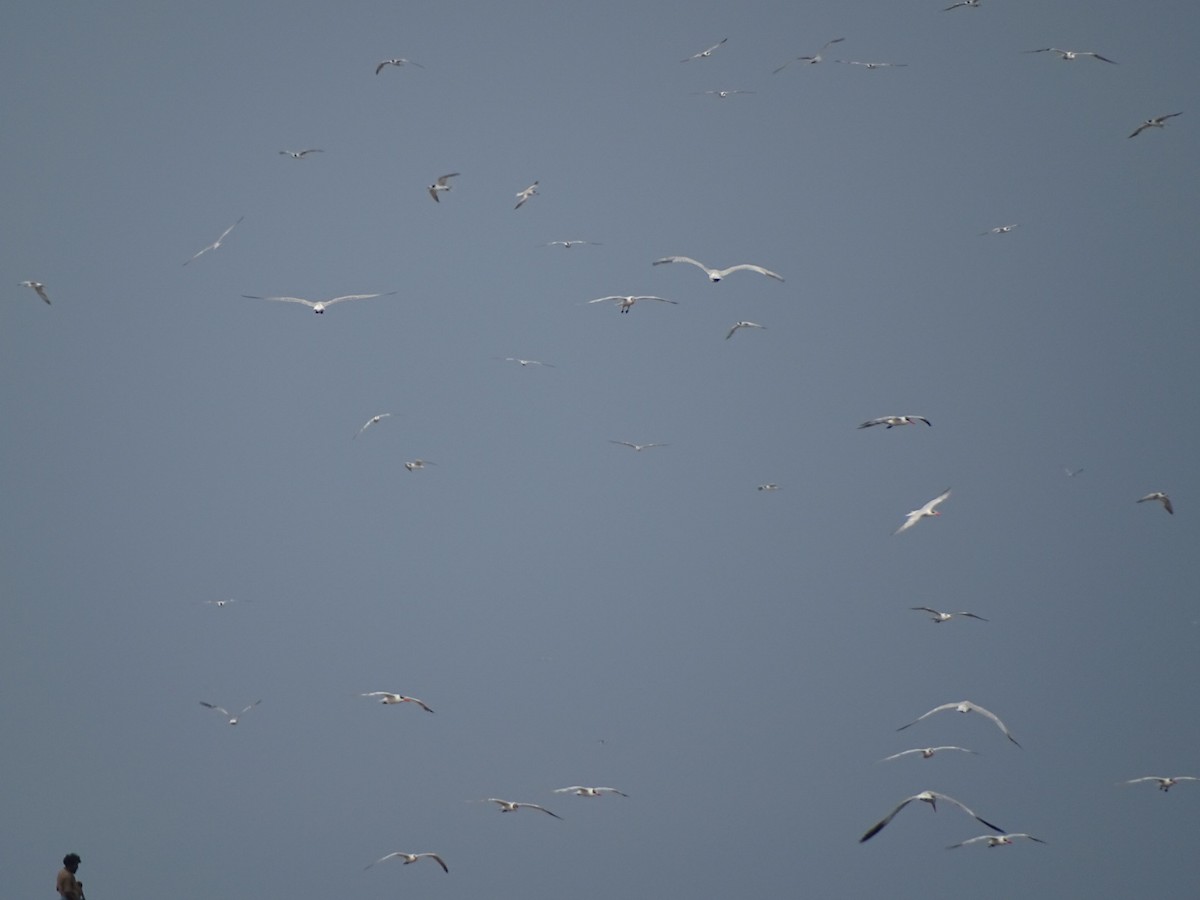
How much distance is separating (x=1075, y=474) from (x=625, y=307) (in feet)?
84.8

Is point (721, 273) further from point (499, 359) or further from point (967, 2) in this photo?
point (499, 359)

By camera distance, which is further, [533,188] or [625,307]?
[533,188]

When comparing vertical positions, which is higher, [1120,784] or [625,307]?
[625,307]

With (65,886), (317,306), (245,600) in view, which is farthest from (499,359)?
(65,886)

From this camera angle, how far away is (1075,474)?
2055 inches

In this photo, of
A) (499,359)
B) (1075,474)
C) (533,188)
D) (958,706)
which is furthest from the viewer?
(499,359)

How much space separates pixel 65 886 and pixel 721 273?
17.2 m

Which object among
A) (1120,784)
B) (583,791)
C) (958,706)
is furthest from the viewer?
(1120,784)

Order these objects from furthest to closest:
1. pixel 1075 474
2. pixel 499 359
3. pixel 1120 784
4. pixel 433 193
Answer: pixel 499 359 → pixel 1075 474 → pixel 1120 784 → pixel 433 193

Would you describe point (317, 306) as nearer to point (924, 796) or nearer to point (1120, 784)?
point (924, 796)

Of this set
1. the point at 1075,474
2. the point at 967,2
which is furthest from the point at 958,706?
the point at 1075,474

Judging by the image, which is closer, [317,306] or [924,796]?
[924,796]

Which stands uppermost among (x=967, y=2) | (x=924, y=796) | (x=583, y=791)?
(x=967, y=2)

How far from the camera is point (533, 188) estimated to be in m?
39.8
